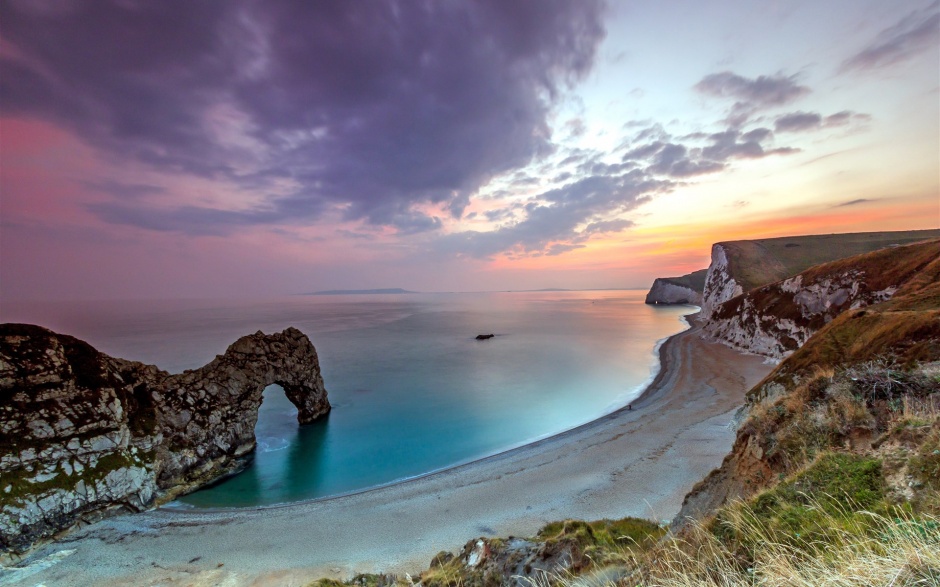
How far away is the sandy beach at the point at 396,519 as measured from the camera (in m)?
11.5

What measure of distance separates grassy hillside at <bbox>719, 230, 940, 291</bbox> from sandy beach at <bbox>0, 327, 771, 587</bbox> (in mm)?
56452

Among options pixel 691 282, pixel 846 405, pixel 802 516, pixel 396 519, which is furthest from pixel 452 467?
pixel 691 282

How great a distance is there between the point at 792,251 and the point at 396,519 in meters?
96.7

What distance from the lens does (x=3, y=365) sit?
1409 centimetres

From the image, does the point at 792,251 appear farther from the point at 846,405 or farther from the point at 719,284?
the point at 846,405

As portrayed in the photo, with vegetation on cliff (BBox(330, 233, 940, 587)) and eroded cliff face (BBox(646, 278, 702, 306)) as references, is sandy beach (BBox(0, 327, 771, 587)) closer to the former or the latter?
vegetation on cliff (BBox(330, 233, 940, 587))

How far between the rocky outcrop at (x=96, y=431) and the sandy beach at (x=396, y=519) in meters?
1.37

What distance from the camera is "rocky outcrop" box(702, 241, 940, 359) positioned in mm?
29797

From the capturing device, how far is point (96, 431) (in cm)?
1489

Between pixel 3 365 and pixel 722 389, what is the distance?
4203cm

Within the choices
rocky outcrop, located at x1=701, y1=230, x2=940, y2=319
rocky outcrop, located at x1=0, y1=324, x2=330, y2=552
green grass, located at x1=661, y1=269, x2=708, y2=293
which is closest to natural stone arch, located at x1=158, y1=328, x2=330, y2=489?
rocky outcrop, located at x1=0, y1=324, x2=330, y2=552

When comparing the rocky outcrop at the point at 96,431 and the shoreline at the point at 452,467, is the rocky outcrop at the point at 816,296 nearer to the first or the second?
the shoreline at the point at 452,467

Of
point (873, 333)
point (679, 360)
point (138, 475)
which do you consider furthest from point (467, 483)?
point (679, 360)

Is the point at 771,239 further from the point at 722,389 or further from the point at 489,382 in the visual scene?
the point at 489,382
